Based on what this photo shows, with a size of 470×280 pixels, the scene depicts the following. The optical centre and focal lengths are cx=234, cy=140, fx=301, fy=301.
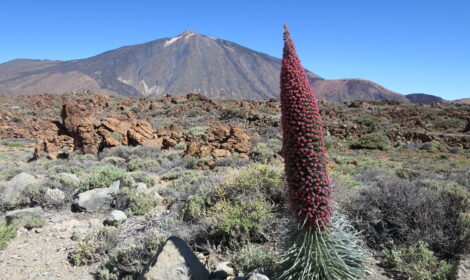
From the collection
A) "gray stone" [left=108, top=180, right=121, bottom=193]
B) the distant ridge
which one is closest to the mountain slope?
the distant ridge

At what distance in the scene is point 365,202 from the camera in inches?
162

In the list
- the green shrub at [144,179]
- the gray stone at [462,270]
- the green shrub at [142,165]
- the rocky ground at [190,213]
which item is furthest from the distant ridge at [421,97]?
the gray stone at [462,270]

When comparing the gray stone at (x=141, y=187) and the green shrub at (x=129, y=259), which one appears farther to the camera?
the gray stone at (x=141, y=187)

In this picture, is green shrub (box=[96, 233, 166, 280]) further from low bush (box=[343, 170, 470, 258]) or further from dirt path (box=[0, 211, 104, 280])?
low bush (box=[343, 170, 470, 258])

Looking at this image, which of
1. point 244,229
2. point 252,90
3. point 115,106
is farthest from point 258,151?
point 252,90

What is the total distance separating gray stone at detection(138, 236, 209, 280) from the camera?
9.42 feet

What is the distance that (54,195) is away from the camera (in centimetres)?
616

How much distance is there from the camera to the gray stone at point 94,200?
5887mm

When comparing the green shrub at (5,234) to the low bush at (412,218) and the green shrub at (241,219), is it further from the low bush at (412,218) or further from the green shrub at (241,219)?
the low bush at (412,218)

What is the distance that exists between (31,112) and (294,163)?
108 ft

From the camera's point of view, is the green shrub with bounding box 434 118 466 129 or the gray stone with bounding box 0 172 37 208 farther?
the green shrub with bounding box 434 118 466 129

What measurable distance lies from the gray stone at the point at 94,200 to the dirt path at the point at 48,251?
173 mm

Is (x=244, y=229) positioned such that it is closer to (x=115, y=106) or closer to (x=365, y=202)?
(x=365, y=202)

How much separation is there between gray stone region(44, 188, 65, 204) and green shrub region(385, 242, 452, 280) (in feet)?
19.5
